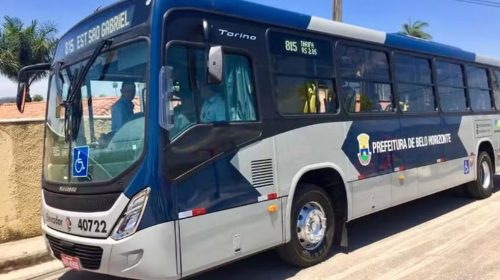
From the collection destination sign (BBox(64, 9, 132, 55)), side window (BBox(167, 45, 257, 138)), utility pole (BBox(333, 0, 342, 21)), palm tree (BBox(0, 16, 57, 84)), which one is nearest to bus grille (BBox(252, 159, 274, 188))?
side window (BBox(167, 45, 257, 138))

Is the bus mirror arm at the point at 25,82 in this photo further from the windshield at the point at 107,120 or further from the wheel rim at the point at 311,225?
the wheel rim at the point at 311,225

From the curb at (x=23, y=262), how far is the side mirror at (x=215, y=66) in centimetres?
362

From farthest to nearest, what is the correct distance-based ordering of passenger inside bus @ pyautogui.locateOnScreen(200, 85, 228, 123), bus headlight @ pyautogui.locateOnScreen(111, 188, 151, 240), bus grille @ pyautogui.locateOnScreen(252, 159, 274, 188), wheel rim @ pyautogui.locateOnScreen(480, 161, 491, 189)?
wheel rim @ pyautogui.locateOnScreen(480, 161, 491, 189) → bus grille @ pyautogui.locateOnScreen(252, 159, 274, 188) → passenger inside bus @ pyautogui.locateOnScreen(200, 85, 228, 123) → bus headlight @ pyautogui.locateOnScreen(111, 188, 151, 240)

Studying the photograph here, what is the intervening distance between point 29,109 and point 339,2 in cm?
893

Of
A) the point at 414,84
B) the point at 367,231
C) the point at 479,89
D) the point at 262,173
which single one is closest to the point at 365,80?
the point at 414,84

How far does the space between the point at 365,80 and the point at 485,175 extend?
488 cm

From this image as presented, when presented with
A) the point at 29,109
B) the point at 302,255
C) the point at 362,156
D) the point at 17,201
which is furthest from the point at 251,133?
the point at 29,109

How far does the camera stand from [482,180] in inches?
396

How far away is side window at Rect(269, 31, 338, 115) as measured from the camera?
5.59 m

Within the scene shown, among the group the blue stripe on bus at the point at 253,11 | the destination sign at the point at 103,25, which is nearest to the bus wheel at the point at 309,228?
the blue stripe on bus at the point at 253,11

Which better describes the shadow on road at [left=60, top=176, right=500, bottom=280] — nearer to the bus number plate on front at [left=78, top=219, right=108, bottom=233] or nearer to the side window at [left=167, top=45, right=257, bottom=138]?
the bus number plate on front at [left=78, top=219, right=108, bottom=233]

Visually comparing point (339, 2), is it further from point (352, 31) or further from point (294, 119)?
point (294, 119)

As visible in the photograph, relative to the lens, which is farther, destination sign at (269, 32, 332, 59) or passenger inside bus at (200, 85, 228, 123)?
destination sign at (269, 32, 332, 59)

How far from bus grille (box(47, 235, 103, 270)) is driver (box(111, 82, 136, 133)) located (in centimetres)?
106
